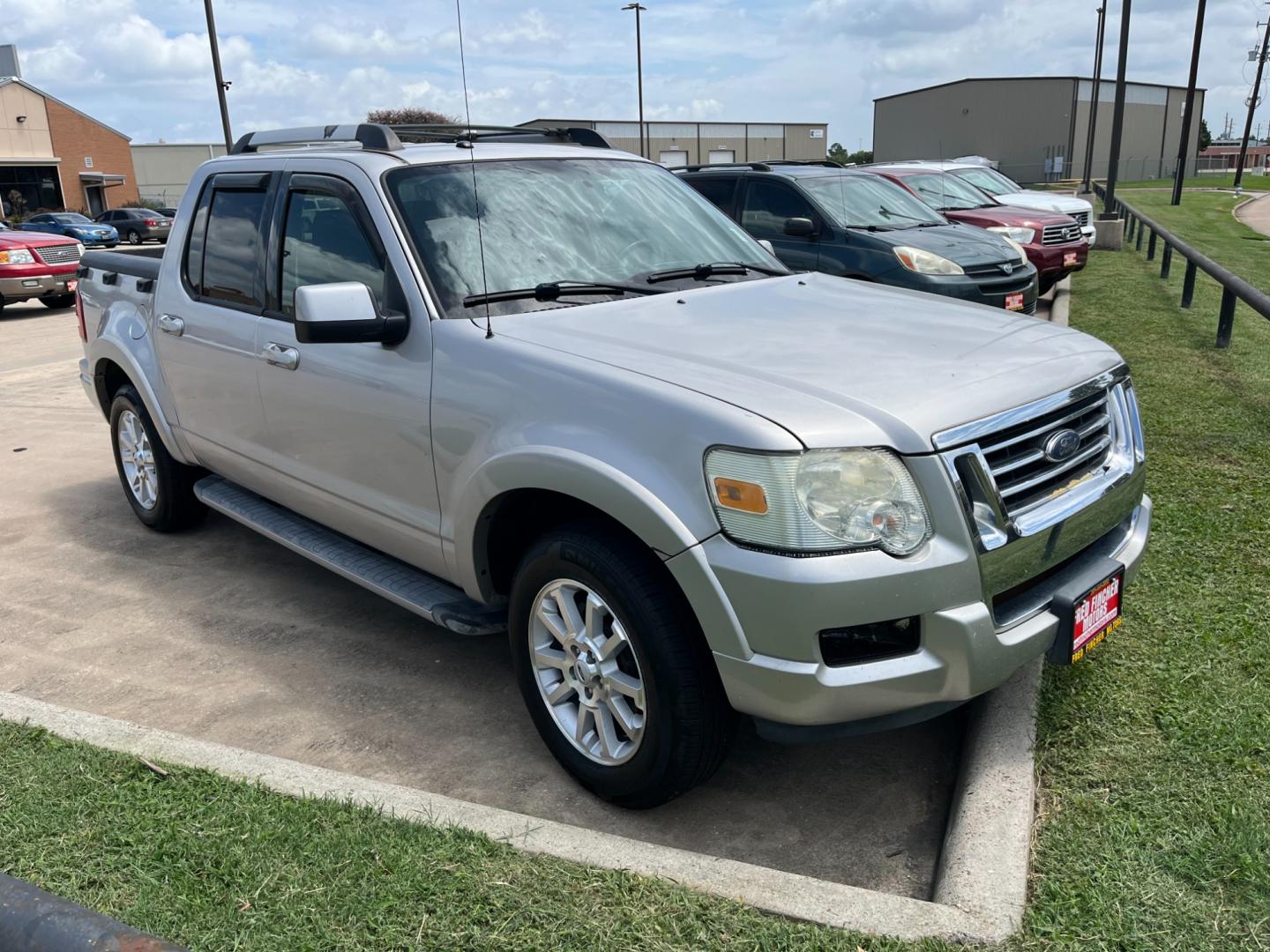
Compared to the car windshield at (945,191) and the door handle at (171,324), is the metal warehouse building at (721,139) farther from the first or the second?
the door handle at (171,324)

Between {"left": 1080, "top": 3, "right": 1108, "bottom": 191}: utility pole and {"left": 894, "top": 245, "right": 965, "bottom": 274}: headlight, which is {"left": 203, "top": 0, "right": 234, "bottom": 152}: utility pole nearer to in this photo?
{"left": 894, "top": 245, "right": 965, "bottom": 274}: headlight

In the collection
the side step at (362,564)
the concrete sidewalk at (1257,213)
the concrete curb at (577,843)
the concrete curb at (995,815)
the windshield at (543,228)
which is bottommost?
the concrete sidewalk at (1257,213)

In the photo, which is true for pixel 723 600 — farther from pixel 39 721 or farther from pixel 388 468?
pixel 39 721

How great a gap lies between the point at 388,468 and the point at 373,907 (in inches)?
61.4

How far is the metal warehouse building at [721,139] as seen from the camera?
7169cm

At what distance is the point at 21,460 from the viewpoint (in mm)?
7684

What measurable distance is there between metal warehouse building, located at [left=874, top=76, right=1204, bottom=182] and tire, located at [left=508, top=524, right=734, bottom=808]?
6861 cm

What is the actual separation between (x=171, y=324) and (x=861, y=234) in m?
6.21

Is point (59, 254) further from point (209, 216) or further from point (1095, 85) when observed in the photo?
point (1095, 85)

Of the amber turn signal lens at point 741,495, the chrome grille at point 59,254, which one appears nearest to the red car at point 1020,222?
the amber turn signal lens at point 741,495

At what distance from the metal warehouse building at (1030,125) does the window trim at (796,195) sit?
60991mm

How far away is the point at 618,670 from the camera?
3.01m

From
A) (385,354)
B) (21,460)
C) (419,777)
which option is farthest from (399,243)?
(21,460)

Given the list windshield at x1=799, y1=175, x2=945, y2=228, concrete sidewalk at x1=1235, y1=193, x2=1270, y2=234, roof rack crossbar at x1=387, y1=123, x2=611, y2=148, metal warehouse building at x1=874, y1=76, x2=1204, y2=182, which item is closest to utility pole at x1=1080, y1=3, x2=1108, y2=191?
concrete sidewalk at x1=1235, y1=193, x2=1270, y2=234
